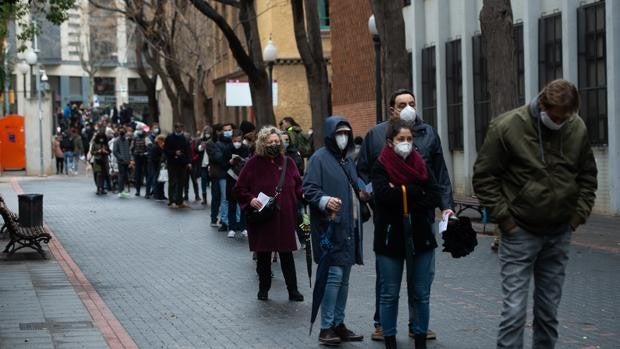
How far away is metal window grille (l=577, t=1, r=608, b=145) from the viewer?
22.9 metres

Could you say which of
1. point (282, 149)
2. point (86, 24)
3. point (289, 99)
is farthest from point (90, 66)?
point (282, 149)

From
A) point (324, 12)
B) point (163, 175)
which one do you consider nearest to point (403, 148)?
point (163, 175)

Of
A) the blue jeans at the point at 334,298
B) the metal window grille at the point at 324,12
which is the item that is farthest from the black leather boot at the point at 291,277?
the metal window grille at the point at 324,12

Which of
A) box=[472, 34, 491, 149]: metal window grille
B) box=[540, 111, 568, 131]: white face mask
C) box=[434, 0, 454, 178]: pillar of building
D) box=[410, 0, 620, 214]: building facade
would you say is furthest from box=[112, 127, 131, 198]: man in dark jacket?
box=[540, 111, 568, 131]: white face mask

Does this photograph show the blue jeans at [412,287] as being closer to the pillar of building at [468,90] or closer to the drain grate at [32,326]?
the drain grate at [32,326]

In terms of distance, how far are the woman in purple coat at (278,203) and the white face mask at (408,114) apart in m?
3.10

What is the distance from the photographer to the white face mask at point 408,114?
920 cm

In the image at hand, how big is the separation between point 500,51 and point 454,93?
1276 cm

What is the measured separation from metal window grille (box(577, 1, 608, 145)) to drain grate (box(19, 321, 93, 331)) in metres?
A: 14.3

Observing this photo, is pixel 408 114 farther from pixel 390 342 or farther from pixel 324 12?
pixel 324 12

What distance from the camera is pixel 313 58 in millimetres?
29219

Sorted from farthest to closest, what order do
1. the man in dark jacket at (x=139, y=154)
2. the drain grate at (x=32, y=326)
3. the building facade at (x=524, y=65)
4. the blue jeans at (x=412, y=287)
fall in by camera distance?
the man in dark jacket at (x=139, y=154) < the building facade at (x=524, y=65) < the drain grate at (x=32, y=326) < the blue jeans at (x=412, y=287)

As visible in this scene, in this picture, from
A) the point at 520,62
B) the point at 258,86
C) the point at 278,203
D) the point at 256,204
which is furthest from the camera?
the point at 258,86

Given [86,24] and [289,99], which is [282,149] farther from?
[86,24]
